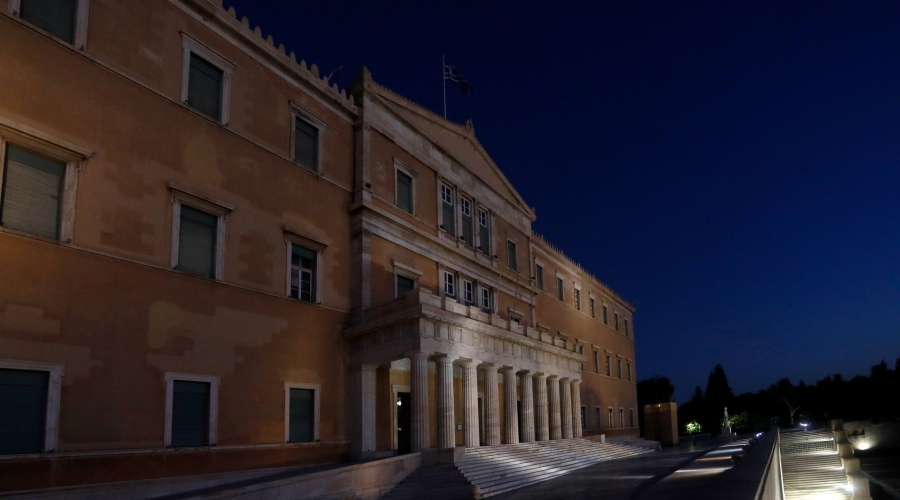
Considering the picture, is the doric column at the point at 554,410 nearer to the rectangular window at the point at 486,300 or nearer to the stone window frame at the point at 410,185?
the rectangular window at the point at 486,300

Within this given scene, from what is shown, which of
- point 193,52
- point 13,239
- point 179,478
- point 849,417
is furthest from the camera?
point 849,417

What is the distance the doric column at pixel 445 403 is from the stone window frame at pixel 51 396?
11224mm

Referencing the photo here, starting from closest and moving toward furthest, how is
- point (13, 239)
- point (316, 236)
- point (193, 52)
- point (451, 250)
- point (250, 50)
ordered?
point (13, 239) → point (193, 52) → point (250, 50) → point (316, 236) → point (451, 250)

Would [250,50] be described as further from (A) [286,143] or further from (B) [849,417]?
(B) [849,417]

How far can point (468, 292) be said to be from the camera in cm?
3102

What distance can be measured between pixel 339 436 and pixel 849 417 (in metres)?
76.6

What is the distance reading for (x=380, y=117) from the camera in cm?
2638

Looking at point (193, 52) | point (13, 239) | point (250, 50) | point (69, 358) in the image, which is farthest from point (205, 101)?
point (69, 358)

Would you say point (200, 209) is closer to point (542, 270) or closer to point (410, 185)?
point (410, 185)

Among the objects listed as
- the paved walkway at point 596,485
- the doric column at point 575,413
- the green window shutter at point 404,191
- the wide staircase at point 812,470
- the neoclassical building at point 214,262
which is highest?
the green window shutter at point 404,191

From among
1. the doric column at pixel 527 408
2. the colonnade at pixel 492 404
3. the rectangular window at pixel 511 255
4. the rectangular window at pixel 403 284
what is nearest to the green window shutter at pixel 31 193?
the colonnade at pixel 492 404

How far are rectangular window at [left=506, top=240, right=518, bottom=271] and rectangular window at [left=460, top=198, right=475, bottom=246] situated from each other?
14.4ft

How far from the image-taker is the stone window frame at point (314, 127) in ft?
→ 73.8

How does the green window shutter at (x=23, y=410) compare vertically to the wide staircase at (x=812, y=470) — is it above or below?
above
